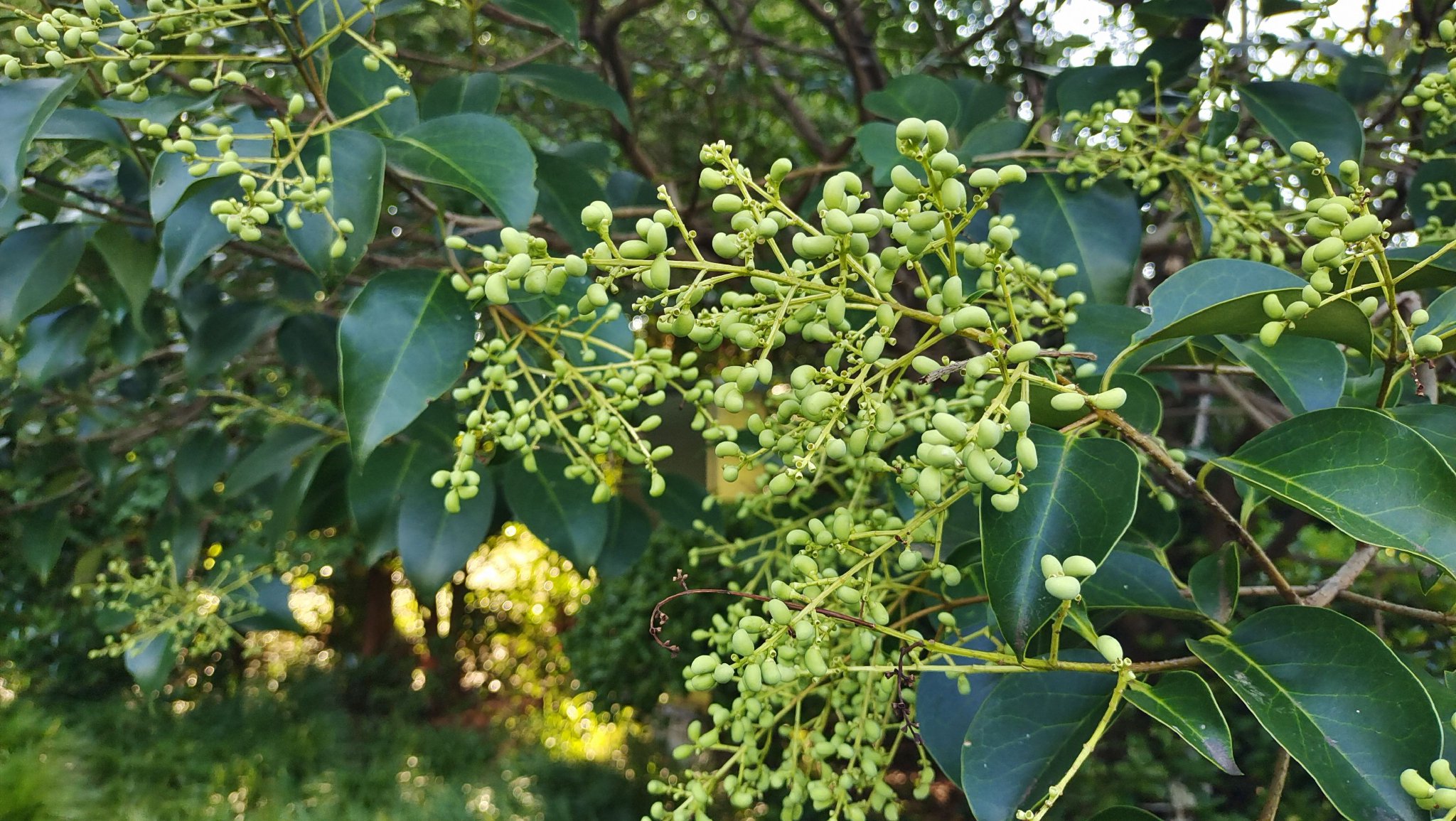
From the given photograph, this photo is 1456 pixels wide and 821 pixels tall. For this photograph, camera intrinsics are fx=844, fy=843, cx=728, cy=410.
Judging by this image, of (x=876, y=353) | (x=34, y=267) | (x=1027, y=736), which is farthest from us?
(x=34, y=267)

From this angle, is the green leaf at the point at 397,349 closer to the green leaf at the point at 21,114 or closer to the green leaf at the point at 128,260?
the green leaf at the point at 21,114

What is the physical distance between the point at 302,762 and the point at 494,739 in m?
1.07

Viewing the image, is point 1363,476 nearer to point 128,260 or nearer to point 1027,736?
point 1027,736

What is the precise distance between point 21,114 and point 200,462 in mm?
1003

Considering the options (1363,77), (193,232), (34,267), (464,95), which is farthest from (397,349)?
(1363,77)

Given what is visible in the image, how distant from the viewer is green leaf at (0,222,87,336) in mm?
988

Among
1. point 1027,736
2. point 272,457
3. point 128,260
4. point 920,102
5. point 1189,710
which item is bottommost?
point 272,457

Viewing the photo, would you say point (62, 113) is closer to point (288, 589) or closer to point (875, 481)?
point (875, 481)

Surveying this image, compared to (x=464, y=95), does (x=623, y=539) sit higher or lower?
lower

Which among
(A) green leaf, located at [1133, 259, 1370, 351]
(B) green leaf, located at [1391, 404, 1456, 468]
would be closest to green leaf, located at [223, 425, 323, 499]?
(A) green leaf, located at [1133, 259, 1370, 351]

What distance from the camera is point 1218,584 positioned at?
0.67 m

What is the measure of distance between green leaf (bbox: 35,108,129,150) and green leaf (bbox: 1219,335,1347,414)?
1.11 metres

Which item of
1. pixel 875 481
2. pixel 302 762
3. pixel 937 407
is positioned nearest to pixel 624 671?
pixel 302 762

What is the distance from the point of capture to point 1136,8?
1.25 metres
